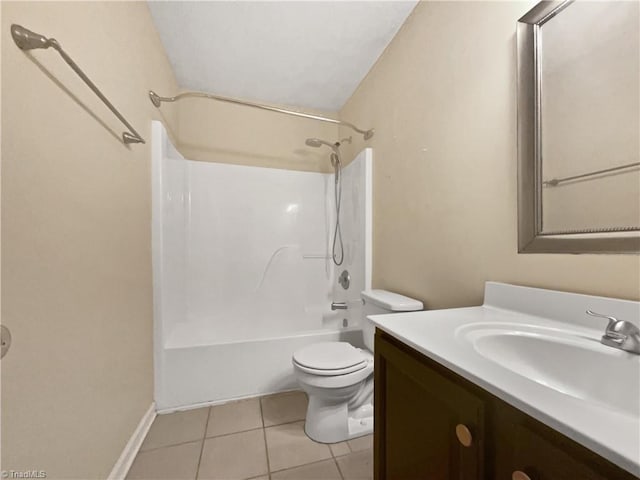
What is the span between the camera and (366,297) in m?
1.50

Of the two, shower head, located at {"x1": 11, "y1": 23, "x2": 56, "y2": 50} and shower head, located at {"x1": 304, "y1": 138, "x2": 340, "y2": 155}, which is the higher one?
shower head, located at {"x1": 304, "y1": 138, "x2": 340, "y2": 155}

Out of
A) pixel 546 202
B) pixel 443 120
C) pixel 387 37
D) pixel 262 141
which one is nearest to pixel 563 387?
pixel 546 202

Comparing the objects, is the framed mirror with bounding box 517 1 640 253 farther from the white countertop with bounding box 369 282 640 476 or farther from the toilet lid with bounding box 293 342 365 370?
the toilet lid with bounding box 293 342 365 370

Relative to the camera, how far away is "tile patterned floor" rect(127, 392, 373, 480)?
1.08m

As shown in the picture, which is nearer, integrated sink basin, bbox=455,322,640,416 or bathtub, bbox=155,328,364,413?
integrated sink basin, bbox=455,322,640,416

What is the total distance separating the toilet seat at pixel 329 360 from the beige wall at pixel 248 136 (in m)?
1.68

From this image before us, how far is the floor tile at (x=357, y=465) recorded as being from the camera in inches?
41.9

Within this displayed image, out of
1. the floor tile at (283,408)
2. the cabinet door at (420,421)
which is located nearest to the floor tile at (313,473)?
the floor tile at (283,408)

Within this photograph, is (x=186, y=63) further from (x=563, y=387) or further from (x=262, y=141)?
(x=563, y=387)

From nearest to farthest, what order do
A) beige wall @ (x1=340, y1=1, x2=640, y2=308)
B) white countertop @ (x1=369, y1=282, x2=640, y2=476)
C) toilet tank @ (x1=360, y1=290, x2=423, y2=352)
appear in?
white countertop @ (x1=369, y1=282, x2=640, y2=476), beige wall @ (x1=340, y1=1, x2=640, y2=308), toilet tank @ (x1=360, y1=290, x2=423, y2=352)

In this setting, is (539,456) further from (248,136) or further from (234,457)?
(248,136)

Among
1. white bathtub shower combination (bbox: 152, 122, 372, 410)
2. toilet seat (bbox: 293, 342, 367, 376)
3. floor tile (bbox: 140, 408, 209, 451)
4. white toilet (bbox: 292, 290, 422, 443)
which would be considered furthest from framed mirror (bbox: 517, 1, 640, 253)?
floor tile (bbox: 140, 408, 209, 451)

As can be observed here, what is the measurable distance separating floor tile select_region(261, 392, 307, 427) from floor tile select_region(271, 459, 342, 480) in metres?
0.31

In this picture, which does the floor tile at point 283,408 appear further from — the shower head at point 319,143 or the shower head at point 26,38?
the shower head at point 319,143
